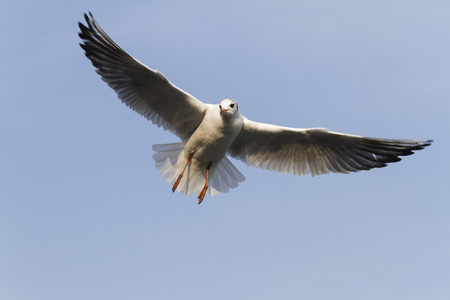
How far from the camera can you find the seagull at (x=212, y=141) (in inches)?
472

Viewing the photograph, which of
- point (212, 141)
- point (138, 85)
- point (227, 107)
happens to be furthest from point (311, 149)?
point (138, 85)

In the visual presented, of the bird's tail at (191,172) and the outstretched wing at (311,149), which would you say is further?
the bird's tail at (191,172)

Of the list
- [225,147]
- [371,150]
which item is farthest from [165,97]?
[371,150]

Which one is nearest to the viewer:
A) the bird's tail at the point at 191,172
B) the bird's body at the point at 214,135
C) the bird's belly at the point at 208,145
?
the bird's body at the point at 214,135

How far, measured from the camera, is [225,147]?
1211 centimetres

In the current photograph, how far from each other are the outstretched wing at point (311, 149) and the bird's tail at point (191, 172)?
0.32 metres

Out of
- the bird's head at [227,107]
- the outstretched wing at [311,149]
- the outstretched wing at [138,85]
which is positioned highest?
the outstretched wing at [311,149]

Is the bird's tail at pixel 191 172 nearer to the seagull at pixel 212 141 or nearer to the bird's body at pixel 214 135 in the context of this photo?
the seagull at pixel 212 141

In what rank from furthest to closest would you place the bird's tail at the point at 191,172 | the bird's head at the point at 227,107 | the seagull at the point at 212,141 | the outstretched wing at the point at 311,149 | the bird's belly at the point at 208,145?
the bird's tail at the point at 191,172, the outstretched wing at the point at 311,149, the seagull at the point at 212,141, the bird's belly at the point at 208,145, the bird's head at the point at 227,107

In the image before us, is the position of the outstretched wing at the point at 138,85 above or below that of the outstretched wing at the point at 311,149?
below

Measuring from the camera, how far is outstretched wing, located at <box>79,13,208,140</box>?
1202cm

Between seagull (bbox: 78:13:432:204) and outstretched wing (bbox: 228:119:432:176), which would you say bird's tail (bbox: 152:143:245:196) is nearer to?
seagull (bbox: 78:13:432:204)

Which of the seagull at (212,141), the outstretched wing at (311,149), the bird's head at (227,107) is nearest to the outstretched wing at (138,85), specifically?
the seagull at (212,141)

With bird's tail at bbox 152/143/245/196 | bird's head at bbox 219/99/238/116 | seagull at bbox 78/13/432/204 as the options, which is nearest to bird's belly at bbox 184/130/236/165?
seagull at bbox 78/13/432/204
